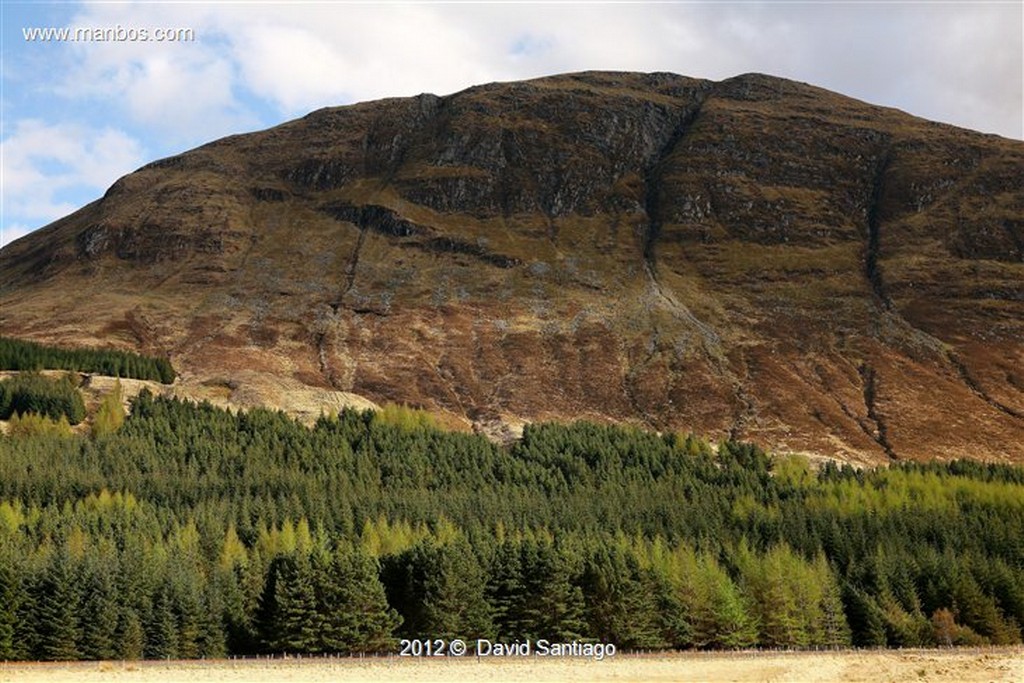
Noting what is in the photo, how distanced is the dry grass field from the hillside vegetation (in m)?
9.92

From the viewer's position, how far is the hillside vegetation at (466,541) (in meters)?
85.0

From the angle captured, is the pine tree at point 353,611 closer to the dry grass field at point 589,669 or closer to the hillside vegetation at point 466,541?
the hillside vegetation at point 466,541

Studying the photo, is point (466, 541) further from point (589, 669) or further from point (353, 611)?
point (589, 669)

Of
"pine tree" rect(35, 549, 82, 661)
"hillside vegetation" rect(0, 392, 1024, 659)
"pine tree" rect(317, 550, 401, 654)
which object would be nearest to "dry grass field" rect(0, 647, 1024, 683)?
"pine tree" rect(35, 549, 82, 661)

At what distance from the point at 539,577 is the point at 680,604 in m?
12.9

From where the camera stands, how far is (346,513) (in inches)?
5271

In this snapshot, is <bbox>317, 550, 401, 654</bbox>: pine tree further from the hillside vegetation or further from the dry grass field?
the dry grass field

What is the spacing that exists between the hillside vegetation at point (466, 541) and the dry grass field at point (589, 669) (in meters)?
9.92

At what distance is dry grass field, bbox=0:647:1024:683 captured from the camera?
69562 millimetres

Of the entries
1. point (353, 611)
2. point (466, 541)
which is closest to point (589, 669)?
point (353, 611)

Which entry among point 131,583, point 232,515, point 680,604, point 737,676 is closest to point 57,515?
point 232,515

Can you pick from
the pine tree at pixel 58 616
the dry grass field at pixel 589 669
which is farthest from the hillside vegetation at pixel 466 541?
the dry grass field at pixel 589 669

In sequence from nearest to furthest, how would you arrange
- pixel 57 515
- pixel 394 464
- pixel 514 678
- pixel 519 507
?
pixel 514 678 → pixel 57 515 → pixel 519 507 → pixel 394 464

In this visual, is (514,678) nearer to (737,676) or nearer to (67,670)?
(737,676)
